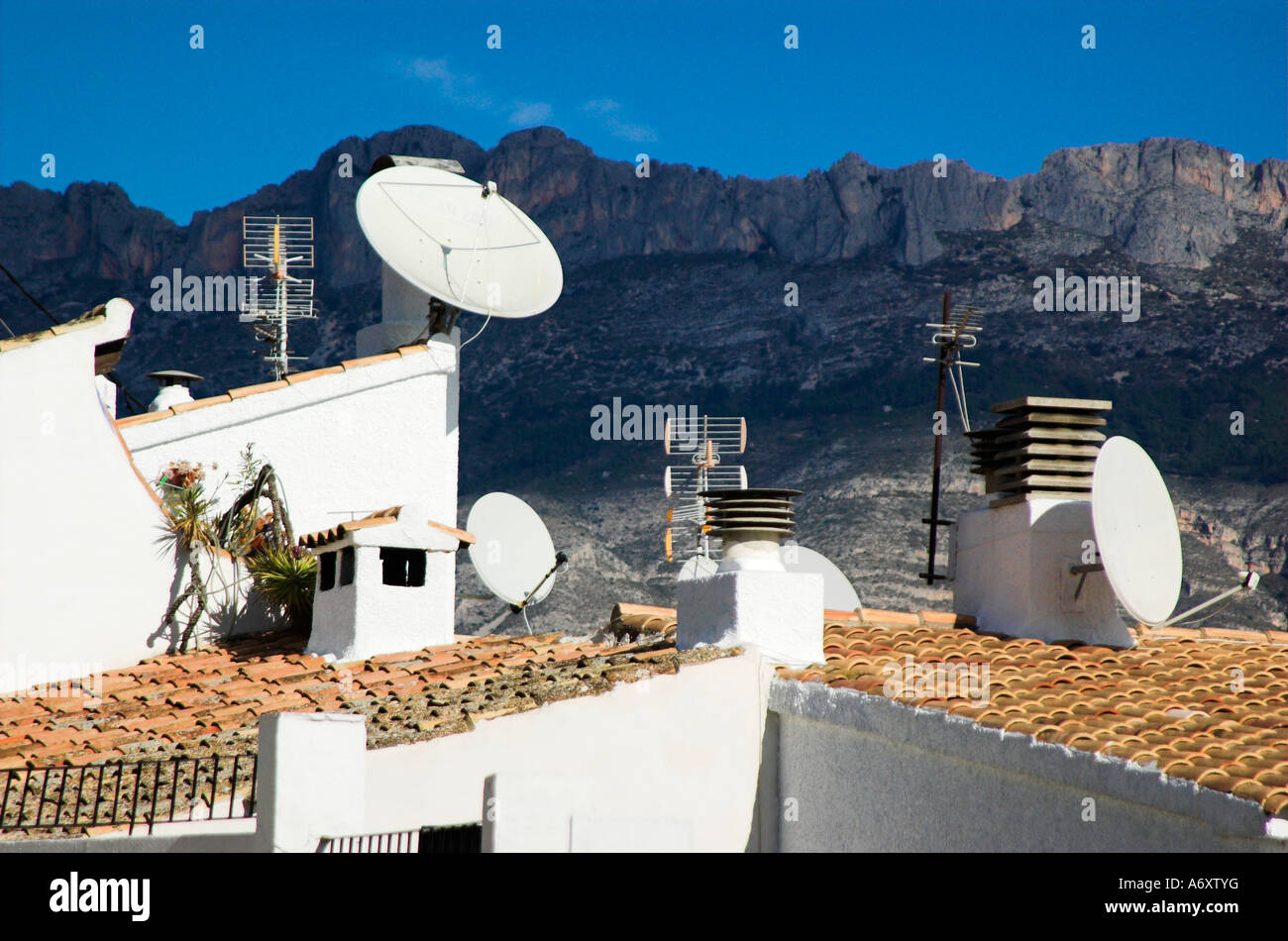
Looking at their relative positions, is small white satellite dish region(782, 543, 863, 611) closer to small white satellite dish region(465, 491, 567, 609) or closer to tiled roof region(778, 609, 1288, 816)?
tiled roof region(778, 609, 1288, 816)

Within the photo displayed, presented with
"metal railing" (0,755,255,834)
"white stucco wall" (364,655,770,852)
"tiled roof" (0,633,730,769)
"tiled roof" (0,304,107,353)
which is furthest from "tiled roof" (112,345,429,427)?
"white stucco wall" (364,655,770,852)

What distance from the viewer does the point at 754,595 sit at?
9977mm

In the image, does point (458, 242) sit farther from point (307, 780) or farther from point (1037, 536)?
point (307, 780)

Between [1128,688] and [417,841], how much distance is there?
5095 mm

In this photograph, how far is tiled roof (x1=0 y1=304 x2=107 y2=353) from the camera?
12.7m

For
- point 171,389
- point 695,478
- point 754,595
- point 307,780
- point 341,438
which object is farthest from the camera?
point 695,478

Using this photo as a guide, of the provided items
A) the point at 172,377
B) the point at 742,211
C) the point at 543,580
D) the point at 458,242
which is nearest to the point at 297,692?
the point at 543,580

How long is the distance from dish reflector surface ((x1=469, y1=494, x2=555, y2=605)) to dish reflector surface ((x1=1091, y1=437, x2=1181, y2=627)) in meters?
6.28

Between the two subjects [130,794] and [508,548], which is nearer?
[130,794]

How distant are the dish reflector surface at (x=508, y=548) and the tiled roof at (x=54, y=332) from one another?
426 cm

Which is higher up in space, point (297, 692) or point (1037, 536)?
point (1037, 536)

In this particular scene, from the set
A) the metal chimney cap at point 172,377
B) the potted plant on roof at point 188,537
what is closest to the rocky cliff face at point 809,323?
the metal chimney cap at point 172,377

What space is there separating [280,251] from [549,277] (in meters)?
10.6
